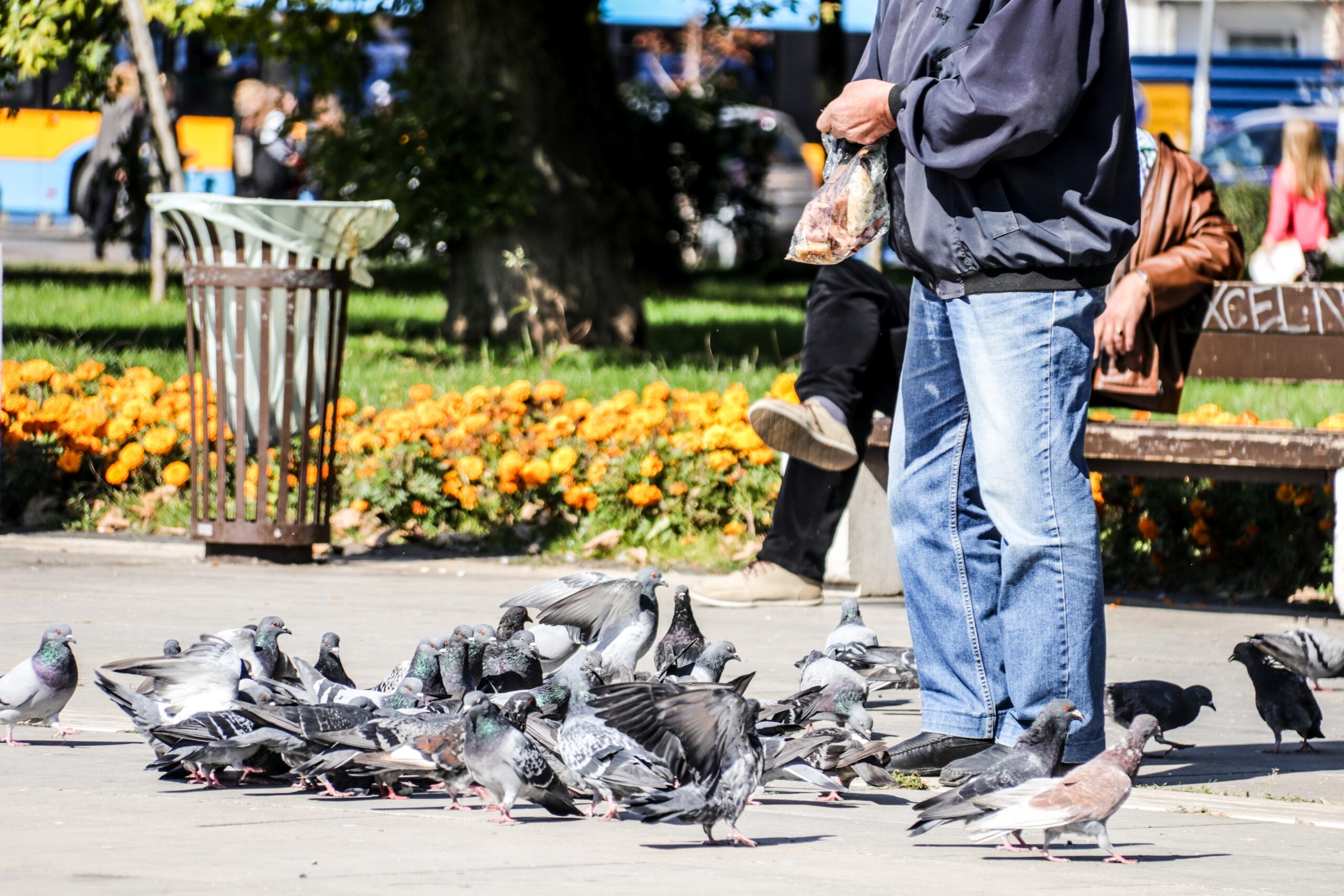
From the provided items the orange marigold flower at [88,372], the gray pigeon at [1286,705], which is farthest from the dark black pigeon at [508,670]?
the orange marigold flower at [88,372]

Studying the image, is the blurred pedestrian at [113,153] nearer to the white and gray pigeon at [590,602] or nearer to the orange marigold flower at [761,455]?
the orange marigold flower at [761,455]

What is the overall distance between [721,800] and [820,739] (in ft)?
1.53

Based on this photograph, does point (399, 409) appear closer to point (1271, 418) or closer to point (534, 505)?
point (534, 505)

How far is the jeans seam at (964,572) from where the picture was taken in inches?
149

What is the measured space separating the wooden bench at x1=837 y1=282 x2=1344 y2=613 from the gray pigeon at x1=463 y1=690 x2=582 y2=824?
307cm

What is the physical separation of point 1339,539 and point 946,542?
2816mm

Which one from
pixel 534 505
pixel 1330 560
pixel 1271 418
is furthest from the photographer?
pixel 1271 418

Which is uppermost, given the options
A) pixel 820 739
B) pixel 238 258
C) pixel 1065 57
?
pixel 1065 57

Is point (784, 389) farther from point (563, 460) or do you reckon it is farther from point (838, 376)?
point (838, 376)

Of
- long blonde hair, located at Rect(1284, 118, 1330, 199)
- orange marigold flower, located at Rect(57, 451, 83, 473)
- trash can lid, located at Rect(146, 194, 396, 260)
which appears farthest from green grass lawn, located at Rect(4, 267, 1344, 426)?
long blonde hair, located at Rect(1284, 118, 1330, 199)

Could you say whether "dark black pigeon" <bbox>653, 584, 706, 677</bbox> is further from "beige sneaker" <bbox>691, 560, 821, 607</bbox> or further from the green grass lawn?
the green grass lawn

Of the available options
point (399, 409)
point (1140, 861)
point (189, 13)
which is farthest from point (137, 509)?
point (1140, 861)

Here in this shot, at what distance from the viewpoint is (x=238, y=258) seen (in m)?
6.86

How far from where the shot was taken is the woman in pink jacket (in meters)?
12.6
